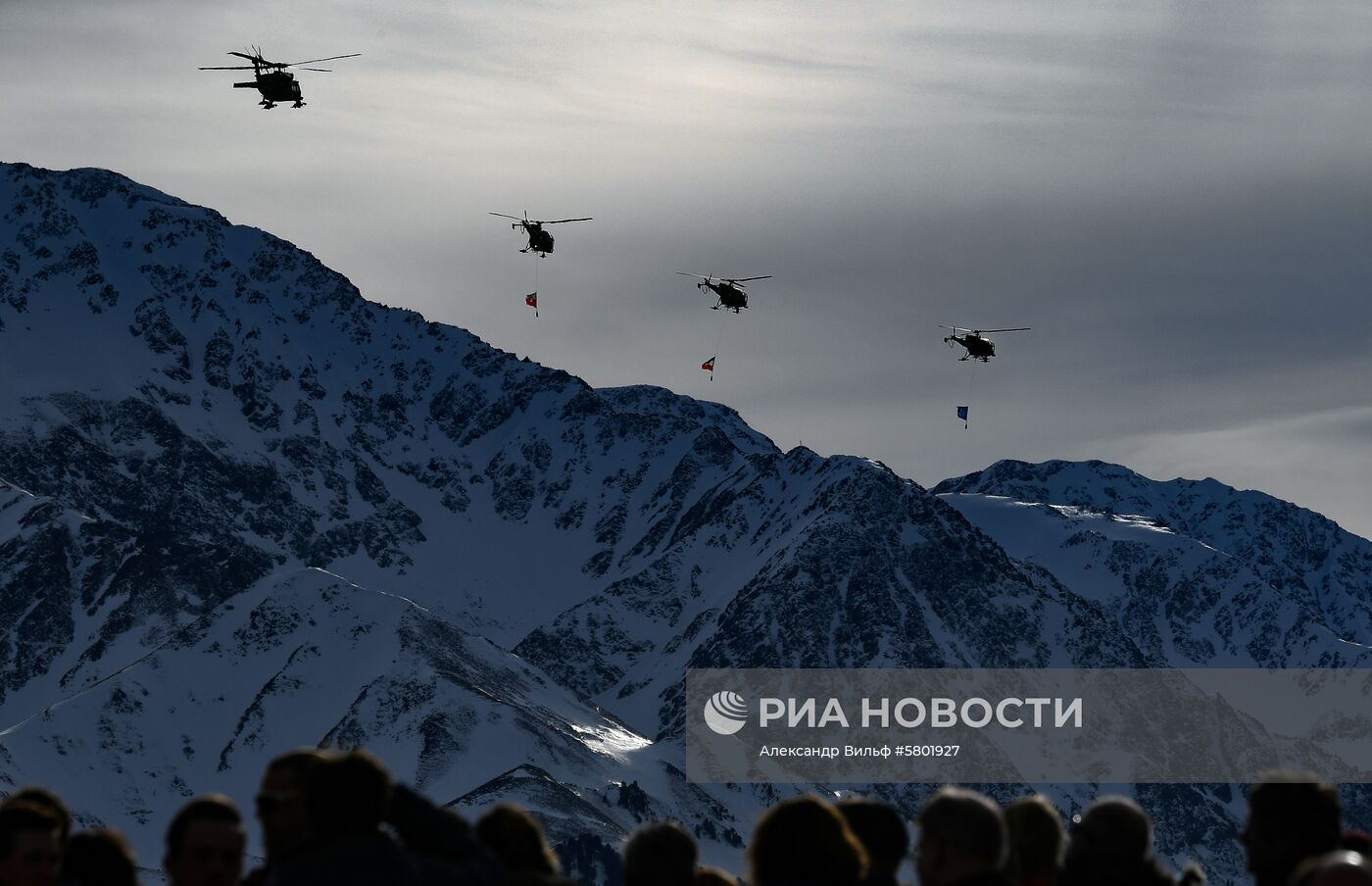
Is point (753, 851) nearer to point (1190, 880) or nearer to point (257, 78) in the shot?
point (1190, 880)

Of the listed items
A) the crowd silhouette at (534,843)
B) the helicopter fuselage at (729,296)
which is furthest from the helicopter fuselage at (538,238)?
the crowd silhouette at (534,843)

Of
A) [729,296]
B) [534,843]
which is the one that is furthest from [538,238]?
[534,843]

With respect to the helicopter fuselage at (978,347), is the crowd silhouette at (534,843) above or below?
below

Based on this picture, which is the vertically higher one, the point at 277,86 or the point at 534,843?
the point at 277,86

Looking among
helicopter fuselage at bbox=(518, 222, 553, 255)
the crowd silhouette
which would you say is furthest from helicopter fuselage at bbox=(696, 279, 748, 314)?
the crowd silhouette

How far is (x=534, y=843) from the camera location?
1525 centimetres

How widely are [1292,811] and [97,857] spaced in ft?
26.3

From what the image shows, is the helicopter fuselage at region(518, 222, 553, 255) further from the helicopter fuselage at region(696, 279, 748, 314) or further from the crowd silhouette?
the crowd silhouette

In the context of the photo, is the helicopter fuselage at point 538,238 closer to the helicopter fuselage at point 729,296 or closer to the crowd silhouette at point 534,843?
the helicopter fuselage at point 729,296

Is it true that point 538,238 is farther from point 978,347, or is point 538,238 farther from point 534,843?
point 534,843

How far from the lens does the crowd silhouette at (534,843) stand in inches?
523

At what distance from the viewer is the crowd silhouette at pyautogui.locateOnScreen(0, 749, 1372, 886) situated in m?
13.3

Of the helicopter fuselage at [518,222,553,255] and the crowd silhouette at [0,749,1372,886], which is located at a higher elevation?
the helicopter fuselage at [518,222,553,255]

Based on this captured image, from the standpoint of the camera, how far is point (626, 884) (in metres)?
14.8
